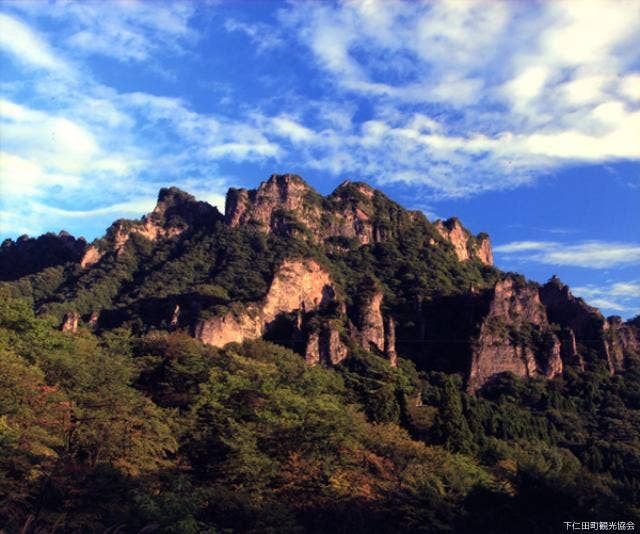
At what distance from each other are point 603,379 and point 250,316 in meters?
57.7

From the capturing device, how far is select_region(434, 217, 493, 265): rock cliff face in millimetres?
164375

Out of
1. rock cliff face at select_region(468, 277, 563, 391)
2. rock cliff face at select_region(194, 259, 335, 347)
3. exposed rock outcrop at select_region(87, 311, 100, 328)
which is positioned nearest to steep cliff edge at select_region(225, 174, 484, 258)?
rock cliff face at select_region(194, 259, 335, 347)

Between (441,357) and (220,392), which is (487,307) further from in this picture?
(220,392)

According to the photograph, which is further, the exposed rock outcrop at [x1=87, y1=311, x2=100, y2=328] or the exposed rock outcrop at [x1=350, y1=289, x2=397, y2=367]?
the exposed rock outcrop at [x1=350, y1=289, x2=397, y2=367]

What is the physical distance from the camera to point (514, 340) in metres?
109

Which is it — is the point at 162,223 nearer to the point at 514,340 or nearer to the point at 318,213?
the point at 318,213

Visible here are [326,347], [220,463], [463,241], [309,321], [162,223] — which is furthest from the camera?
[463,241]

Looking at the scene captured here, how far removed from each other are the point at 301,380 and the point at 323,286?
75.3 metres

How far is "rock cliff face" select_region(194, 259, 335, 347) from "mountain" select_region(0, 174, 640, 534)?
0.39 m

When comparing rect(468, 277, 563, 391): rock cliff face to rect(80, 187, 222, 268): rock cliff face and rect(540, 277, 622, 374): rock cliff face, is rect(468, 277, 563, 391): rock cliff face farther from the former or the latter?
rect(80, 187, 222, 268): rock cliff face

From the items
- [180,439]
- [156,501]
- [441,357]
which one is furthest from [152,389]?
[441,357]

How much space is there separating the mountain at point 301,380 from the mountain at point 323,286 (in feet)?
1.63

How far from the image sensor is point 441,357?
113m

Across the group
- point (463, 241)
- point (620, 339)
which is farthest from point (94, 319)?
point (463, 241)
